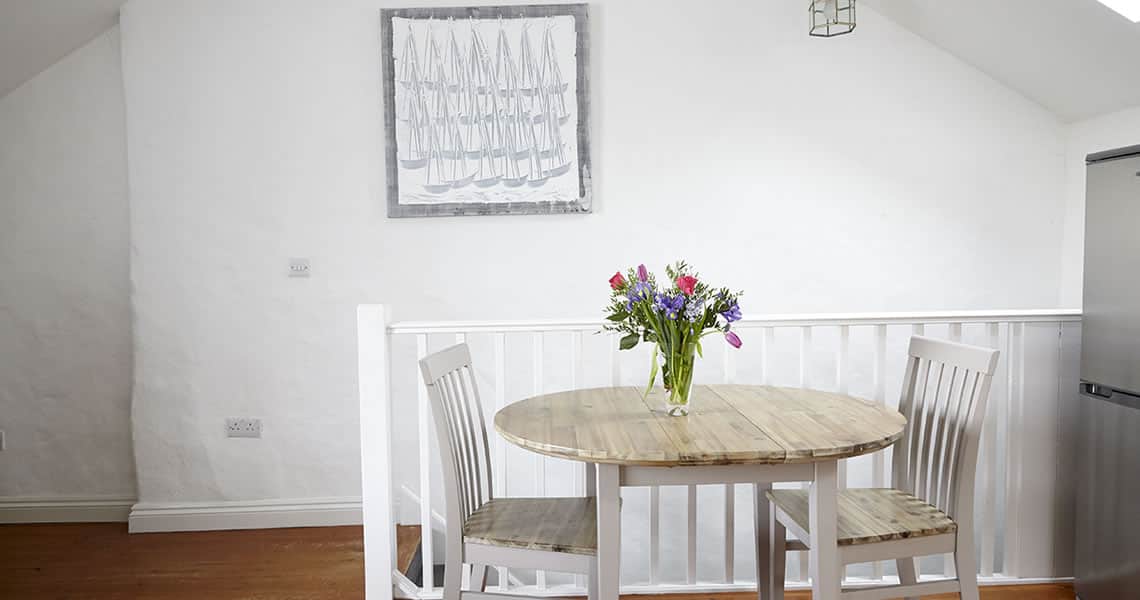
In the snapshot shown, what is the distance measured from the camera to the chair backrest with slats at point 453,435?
198 cm

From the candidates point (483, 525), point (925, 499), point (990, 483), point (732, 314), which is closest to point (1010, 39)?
point (990, 483)

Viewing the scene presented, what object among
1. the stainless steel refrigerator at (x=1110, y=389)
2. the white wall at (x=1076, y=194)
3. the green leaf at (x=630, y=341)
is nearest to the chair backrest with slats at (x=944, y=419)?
the stainless steel refrigerator at (x=1110, y=389)

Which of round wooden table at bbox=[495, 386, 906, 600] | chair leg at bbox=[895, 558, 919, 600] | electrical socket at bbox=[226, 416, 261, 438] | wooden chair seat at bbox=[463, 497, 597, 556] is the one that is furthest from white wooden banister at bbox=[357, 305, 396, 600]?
chair leg at bbox=[895, 558, 919, 600]

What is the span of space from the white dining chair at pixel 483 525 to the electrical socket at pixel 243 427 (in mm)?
1891

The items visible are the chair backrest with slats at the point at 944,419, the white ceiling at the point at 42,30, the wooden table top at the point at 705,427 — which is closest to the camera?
the wooden table top at the point at 705,427

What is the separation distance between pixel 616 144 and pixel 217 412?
227 centimetres

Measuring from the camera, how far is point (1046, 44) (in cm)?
312

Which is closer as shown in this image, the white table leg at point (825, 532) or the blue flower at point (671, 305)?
the white table leg at point (825, 532)

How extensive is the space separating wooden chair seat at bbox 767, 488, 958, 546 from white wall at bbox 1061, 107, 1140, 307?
201 centimetres

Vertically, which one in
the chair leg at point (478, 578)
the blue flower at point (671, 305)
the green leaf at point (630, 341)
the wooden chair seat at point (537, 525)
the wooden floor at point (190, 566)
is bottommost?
the wooden floor at point (190, 566)

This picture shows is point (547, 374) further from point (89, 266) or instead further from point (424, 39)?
point (89, 266)

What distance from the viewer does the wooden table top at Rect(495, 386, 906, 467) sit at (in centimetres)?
168

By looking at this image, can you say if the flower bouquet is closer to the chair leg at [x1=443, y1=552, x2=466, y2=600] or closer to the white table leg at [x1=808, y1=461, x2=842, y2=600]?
the white table leg at [x1=808, y1=461, x2=842, y2=600]

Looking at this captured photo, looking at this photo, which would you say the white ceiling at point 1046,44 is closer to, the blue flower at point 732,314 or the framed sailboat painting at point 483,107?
the framed sailboat painting at point 483,107
